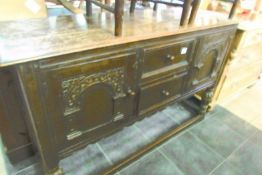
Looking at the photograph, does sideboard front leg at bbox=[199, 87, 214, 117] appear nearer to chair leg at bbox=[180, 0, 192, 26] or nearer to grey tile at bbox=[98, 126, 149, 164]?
grey tile at bbox=[98, 126, 149, 164]

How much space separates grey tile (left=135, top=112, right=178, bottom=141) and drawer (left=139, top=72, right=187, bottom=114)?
1.39 ft

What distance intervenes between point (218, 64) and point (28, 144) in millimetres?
1461

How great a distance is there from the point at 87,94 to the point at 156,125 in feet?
3.24

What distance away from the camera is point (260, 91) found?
2357mm

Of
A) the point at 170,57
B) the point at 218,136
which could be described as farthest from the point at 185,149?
the point at 170,57

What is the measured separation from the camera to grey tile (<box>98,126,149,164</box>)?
54.4 inches

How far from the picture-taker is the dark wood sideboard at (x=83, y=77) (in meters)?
0.67

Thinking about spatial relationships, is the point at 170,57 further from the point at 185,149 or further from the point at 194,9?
the point at 185,149

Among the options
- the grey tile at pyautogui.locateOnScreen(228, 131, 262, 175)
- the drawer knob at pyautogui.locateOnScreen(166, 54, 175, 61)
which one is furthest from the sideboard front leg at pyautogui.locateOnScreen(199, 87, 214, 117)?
the drawer knob at pyautogui.locateOnScreen(166, 54, 175, 61)

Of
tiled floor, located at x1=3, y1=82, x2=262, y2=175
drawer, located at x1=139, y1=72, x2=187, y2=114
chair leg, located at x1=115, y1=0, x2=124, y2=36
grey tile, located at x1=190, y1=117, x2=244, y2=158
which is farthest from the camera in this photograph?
grey tile, located at x1=190, y1=117, x2=244, y2=158

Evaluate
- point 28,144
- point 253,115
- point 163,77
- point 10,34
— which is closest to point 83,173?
point 28,144

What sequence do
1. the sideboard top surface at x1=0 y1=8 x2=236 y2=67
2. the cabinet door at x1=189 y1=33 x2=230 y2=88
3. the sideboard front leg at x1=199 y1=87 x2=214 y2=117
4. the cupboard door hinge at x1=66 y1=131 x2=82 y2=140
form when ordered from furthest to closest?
the sideboard front leg at x1=199 y1=87 x2=214 y2=117 → the cabinet door at x1=189 y1=33 x2=230 y2=88 → the cupboard door hinge at x1=66 y1=131 x2=82 y2=140 → the sideboard top surface at x1=0 y1=8 x2=236 y2=67

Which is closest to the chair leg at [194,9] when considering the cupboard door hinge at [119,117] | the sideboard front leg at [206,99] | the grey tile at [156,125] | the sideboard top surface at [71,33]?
the sideboard top surface at [71,33]

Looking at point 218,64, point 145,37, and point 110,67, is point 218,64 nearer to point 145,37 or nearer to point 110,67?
point 145,37
